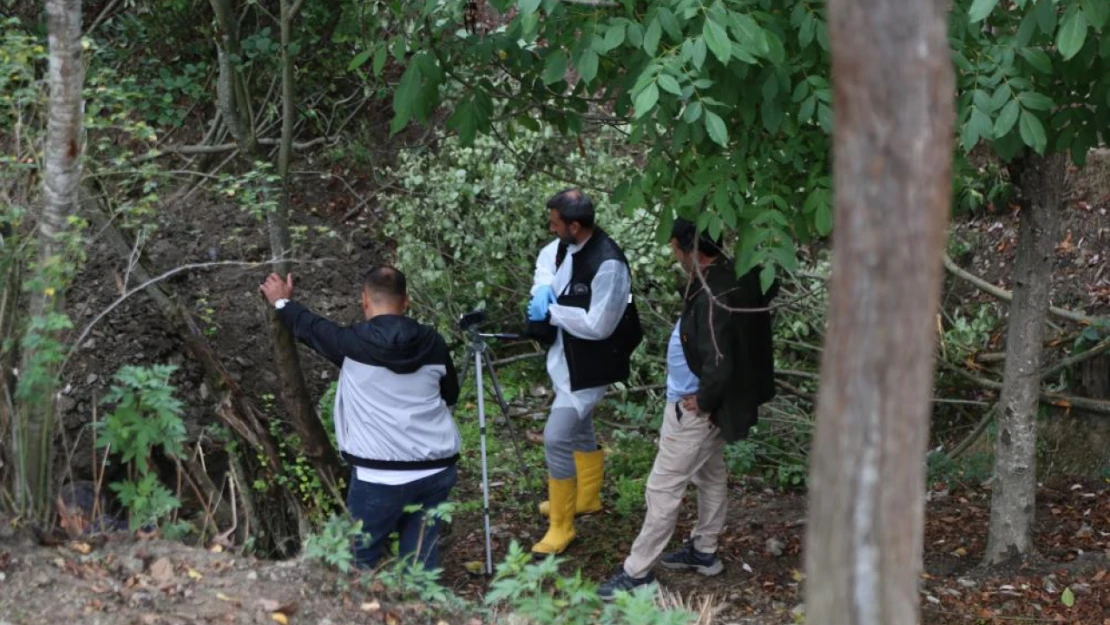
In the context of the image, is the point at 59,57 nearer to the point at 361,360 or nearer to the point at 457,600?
the point at 361,360

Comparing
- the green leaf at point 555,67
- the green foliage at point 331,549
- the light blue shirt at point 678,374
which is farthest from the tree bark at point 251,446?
the green leaf at point 555,67

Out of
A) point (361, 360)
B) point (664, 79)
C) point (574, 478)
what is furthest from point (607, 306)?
point (664, 79)

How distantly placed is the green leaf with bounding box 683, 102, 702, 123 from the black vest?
2345 millimetres

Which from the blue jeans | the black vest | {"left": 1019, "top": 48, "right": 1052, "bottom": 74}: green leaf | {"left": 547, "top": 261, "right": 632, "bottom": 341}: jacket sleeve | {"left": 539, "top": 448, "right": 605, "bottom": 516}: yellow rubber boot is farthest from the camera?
{"left": 539, "top": 448, "right": 605, "bottom": 516}: yellow rubber boot

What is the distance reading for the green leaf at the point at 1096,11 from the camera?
14.6 feet

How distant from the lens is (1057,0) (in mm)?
4684

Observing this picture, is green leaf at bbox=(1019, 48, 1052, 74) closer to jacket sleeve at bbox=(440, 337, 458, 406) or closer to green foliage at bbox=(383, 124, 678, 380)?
jacket sleeve at bbox=(440, 337, 458, 406)

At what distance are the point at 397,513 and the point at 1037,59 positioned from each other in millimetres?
3548

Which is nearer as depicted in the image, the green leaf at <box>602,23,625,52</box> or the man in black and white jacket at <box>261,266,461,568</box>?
the green leaf at <box>602,23,625,52</box>

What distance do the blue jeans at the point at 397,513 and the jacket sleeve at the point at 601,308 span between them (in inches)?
45.6

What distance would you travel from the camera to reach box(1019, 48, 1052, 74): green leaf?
502 centimetres

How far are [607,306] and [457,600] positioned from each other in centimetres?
213

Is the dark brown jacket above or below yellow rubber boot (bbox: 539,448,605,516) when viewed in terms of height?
above

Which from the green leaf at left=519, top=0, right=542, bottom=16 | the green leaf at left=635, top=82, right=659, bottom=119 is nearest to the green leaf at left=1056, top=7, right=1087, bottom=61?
the green leaf at left=635, top=82, right=659, bottom=119
